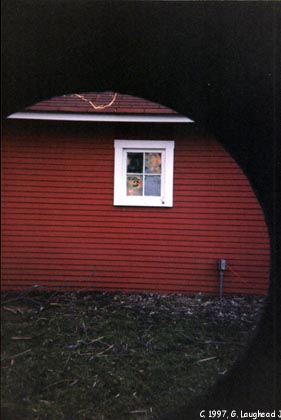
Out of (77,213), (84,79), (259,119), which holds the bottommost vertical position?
(77,213)

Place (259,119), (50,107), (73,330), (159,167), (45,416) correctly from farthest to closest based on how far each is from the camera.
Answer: (159,167)
(50,107)
(73,330)
(45,416)
(259,119)

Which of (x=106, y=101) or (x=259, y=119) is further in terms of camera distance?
(x=106, y=101)

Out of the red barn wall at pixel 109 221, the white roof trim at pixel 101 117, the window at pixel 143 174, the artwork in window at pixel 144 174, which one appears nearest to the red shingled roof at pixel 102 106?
the white roof trim at pixel 101 117

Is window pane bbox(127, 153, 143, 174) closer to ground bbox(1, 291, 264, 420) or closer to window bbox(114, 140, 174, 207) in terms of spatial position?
window bbox(114, 140, 174, 207)

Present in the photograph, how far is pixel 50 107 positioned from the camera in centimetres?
578

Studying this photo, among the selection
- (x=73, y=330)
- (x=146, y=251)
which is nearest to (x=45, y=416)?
(x=73, y=330)

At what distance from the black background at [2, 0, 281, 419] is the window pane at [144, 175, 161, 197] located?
4.09 meters

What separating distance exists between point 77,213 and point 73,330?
192cm

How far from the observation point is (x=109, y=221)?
6.52m

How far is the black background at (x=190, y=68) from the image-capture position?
1.76m

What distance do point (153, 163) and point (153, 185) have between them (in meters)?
0.35

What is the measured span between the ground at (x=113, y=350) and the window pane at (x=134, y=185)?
1.64 metres

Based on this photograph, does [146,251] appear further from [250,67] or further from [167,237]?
[250,67]

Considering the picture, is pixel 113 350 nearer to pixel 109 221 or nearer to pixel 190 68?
pixel 109 221
